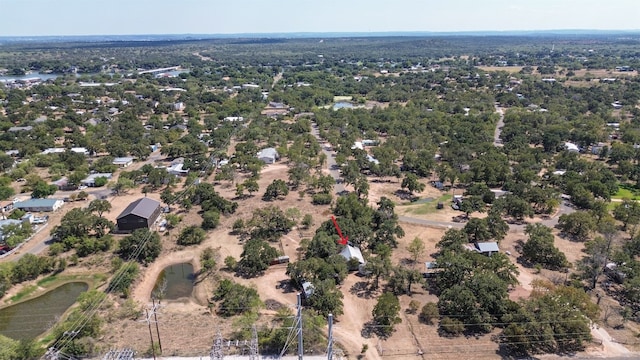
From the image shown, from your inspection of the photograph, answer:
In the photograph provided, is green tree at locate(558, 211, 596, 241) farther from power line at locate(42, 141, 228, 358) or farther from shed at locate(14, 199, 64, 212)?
shed at locate(14, 199, 64, 212)

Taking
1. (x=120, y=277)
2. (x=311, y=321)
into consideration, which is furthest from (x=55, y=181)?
(x=311, y=321)

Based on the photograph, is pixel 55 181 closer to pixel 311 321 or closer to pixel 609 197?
pixel 311 321

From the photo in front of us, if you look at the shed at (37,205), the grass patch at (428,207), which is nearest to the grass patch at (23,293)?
the shed at (37,205)

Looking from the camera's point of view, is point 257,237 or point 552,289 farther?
point 257,237

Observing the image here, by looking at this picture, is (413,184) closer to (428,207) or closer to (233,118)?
(428,207)

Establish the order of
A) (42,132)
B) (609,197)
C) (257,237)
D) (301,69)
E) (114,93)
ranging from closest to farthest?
1. (257,237)
2. (609,197)
3. (42,132)
4. (114,93)
5. (301,69)

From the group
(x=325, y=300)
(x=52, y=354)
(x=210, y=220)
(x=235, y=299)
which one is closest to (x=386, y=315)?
(x=325, y=300)

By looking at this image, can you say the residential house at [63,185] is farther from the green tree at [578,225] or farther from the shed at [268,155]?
the green tree at [578,225]

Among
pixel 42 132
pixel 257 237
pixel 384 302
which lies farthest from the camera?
pixel 42 132

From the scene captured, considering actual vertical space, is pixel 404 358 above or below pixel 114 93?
below
